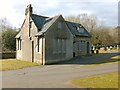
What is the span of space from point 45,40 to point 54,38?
2045 millimetres

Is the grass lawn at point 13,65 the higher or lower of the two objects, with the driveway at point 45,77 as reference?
higher

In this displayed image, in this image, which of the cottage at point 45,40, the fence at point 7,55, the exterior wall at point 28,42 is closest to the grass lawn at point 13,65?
the cottage at point 45,40

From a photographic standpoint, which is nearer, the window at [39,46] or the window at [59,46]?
the window at [39,46]

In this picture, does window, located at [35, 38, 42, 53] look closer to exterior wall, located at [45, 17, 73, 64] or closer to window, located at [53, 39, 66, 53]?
exterior wall, located at [45, 17, 73, 64]

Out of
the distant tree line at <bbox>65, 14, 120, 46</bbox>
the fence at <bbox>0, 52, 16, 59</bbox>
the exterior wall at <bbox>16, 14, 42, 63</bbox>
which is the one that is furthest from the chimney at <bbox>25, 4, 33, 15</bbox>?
the distant tree line at <bbox>65, 14, 120, 46</bbox>

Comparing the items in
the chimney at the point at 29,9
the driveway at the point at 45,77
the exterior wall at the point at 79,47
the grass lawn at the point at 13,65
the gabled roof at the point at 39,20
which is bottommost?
the driveway at the point at 45,77

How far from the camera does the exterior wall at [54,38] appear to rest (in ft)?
115

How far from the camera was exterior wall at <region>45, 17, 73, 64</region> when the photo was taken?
35.0 m

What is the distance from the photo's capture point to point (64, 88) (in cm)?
1505

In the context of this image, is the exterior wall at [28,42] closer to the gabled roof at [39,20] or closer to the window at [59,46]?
the gabled roof at [39,20]

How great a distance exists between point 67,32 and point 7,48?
23.7m

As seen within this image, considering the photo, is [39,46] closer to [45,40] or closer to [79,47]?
[45,40]

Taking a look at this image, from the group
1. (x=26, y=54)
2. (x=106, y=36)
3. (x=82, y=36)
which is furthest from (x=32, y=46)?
(x=106, y=36)

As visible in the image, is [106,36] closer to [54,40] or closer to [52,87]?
[54,40]
